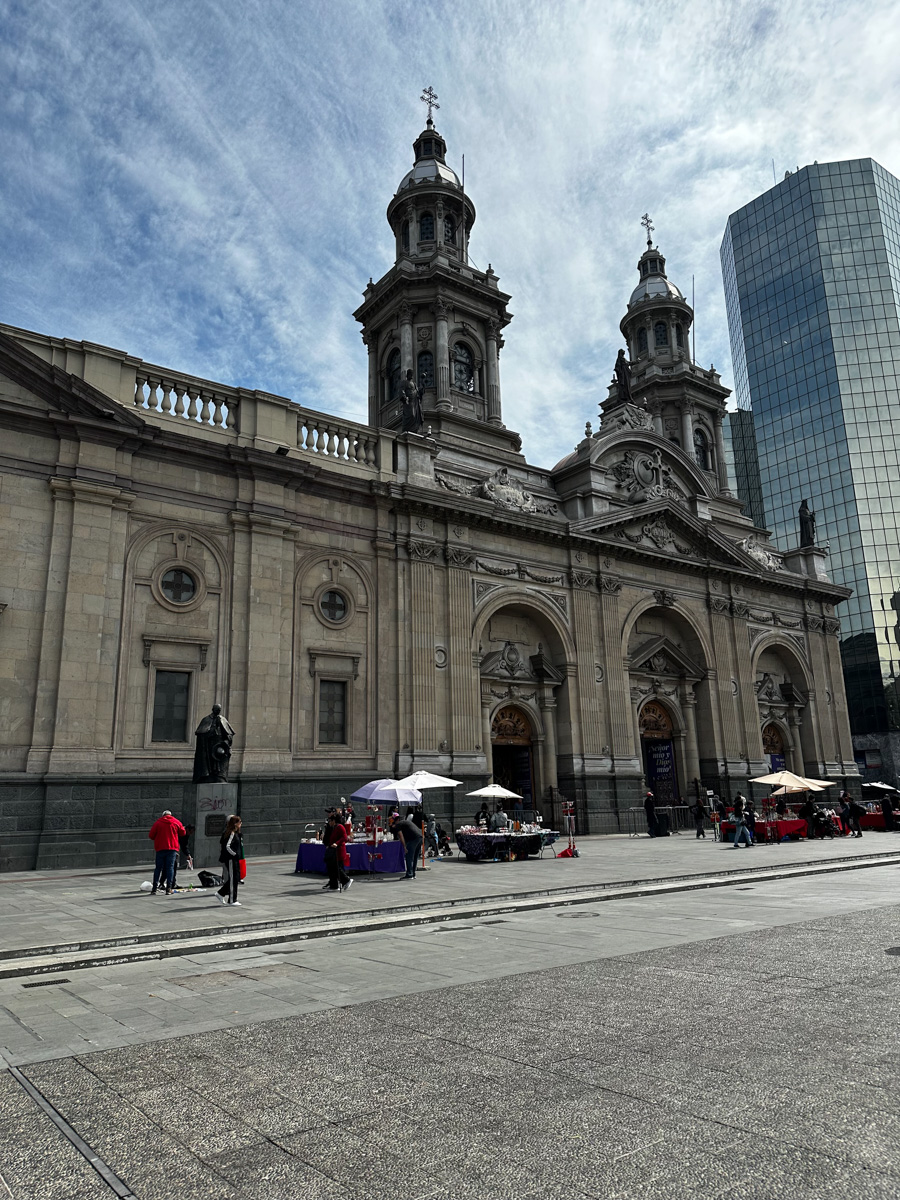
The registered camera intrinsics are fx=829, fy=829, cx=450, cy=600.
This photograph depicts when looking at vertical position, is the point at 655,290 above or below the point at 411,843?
above

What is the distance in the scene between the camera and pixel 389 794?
2161 centimetres

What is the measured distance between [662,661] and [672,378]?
25787 mm

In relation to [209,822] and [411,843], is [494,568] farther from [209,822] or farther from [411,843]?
[209,822]

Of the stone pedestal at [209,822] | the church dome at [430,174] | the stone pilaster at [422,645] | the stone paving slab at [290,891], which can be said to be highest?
the church dome at [430,174]

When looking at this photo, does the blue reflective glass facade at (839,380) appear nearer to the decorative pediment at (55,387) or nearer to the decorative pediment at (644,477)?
the decorative pediment at (644,477)

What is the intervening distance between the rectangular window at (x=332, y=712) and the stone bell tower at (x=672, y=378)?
115 feet

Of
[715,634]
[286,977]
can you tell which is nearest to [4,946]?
[286,977]

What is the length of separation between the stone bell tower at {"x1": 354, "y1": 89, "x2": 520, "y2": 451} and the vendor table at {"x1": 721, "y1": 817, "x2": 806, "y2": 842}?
850 inches

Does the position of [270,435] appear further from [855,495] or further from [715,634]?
[855,495]

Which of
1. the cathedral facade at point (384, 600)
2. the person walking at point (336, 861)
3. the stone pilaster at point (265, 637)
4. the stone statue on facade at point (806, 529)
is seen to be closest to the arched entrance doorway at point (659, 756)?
the cathedral facade at point (384, 600)

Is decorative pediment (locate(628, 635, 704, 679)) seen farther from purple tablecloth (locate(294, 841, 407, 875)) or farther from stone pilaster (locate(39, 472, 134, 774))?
stone pilaster (locate(39, 472, 134, 774))

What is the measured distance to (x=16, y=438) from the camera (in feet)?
77.5

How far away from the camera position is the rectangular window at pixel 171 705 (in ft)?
80.9

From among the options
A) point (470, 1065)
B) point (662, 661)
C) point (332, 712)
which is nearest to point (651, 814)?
point (662, 661)
